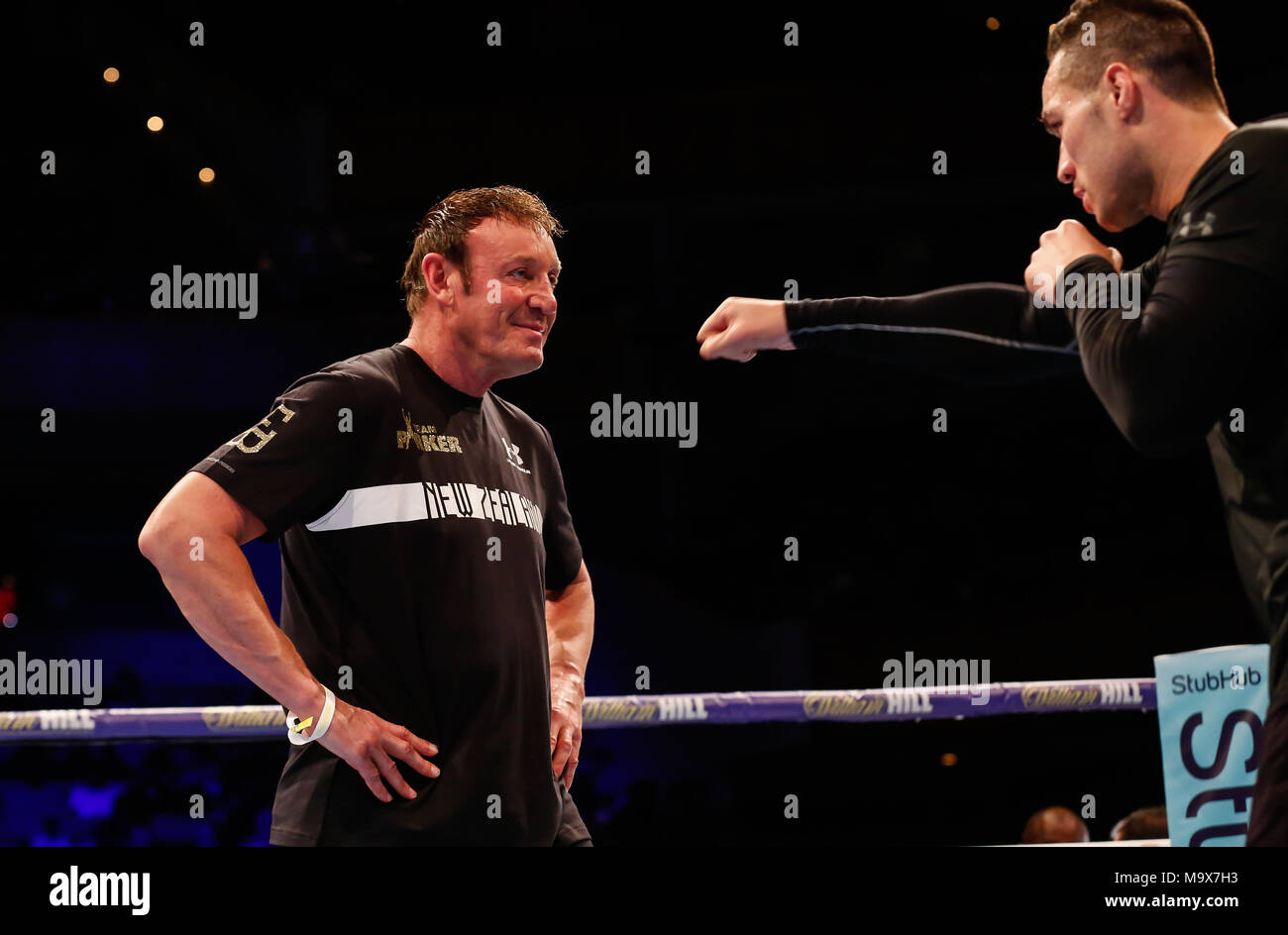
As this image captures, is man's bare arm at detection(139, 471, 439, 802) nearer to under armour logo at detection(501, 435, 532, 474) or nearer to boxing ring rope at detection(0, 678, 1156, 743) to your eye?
under armour logo at detection(501, 435, 532, 474)

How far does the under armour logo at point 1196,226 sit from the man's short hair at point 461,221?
4.36ft

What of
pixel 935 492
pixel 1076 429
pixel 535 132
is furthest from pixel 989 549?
pixel 535 132

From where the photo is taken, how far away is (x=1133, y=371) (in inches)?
50.7

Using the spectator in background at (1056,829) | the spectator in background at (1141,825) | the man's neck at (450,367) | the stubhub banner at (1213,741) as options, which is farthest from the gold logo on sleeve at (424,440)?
the spectator in background at (1056,829)

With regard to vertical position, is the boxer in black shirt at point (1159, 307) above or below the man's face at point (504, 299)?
below

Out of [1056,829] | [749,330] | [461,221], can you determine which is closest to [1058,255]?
[749,330]

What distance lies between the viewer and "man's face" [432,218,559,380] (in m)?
2.25

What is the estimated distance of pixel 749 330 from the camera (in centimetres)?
154

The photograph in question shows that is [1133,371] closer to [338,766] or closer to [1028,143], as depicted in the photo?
[338,766]

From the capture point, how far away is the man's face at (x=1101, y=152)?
1486mm

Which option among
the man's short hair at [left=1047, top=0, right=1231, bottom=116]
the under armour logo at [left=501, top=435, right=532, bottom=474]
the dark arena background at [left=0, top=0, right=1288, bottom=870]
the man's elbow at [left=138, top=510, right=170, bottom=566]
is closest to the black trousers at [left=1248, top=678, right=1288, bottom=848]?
the man's short hair at [left=1047, top=0, right=1231, bottom=116]

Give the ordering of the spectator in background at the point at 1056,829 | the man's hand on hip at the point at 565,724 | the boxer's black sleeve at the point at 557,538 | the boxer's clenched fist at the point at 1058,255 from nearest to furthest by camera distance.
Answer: the boxer's clenched fist at the point at 1058,255, the man's hand on hip at the point at 565,724, the boxer's black sleeve at the point at 557,538, the spectator in background at the point at 1056,829

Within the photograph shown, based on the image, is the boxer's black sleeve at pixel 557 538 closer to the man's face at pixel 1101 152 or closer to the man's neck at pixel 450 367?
the man's neck at pixel 450 367

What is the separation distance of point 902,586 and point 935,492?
73 cm
